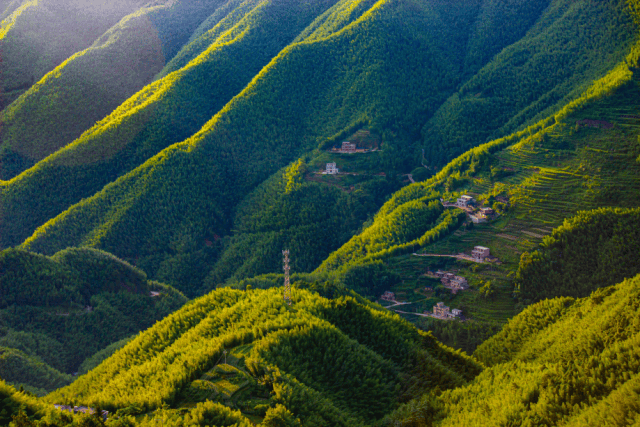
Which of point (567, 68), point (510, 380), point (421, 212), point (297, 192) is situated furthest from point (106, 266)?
point (567, 68)

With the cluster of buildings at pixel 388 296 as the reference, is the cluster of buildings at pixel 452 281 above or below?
above

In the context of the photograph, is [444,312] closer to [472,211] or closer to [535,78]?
[472,211]

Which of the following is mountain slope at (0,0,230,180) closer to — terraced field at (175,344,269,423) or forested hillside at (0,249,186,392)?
forested hillside at (0,249,186,392)

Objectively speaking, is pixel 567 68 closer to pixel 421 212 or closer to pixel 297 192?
pixel 421 212

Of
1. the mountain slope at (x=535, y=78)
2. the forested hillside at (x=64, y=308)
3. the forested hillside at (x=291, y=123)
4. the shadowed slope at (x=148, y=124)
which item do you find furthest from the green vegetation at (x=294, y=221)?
the shadowed slope at (x=148, y=124)

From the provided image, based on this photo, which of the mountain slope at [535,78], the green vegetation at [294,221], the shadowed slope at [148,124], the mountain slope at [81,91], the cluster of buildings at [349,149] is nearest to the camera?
the green vegetation at [294,221]

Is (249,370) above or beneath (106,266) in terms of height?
above

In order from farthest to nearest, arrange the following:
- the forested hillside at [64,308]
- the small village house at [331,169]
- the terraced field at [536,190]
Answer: the small village house at [331,169]
the terraced field at [536,190]
the forested hillside at [64,308]

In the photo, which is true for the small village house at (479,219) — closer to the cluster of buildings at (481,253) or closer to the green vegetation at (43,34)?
the cluster of buildings at (481,253)
